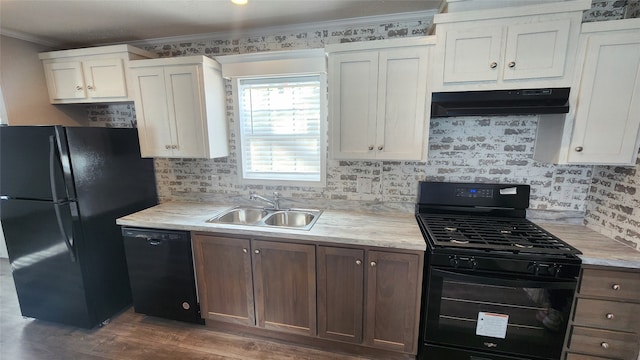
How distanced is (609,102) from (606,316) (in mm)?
1272

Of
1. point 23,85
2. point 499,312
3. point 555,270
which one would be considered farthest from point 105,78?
point 555,270

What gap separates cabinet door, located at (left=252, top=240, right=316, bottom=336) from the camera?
73.9 inches

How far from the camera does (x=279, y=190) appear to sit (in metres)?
2.54

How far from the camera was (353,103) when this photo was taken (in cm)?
189

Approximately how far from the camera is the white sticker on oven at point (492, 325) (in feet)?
5.31

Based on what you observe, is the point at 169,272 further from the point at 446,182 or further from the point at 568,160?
the point at 568,160

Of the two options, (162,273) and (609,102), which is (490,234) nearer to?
(609,102)

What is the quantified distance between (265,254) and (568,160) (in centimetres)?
213

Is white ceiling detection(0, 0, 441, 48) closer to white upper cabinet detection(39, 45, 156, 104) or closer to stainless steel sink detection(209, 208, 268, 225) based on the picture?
white upper cabinet detection(39, 45, 156, 104)

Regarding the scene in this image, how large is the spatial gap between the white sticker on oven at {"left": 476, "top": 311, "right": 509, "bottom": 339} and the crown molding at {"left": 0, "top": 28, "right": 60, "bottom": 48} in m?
4.26

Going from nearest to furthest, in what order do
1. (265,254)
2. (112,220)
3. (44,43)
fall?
(265,254), (112,220), (44,43)

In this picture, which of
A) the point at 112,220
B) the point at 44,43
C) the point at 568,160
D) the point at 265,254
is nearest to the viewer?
the point at 568,160

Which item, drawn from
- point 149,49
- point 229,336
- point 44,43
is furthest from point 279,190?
point 44,43

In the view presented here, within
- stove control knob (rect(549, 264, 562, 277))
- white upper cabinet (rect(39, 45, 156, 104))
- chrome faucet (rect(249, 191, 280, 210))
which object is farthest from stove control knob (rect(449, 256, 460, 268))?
white upper cabinet (rect(39, 45, 156, 104))
